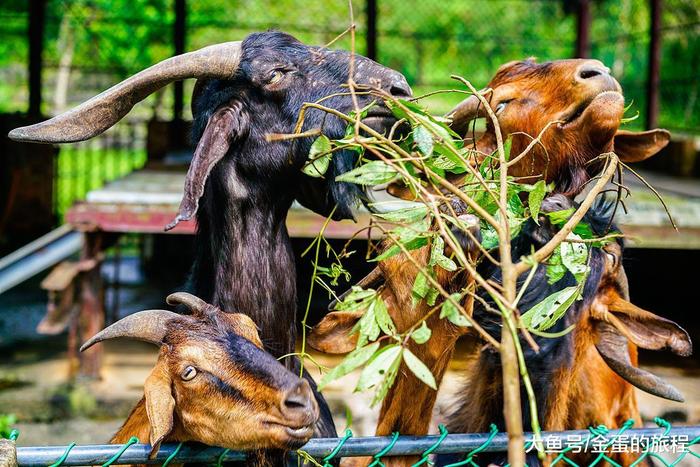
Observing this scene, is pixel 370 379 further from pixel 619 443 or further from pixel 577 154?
pixel 577 154

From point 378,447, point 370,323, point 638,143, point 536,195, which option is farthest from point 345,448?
point 638,143

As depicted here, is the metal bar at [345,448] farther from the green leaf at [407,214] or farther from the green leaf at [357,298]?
the green leaf at [407,214]

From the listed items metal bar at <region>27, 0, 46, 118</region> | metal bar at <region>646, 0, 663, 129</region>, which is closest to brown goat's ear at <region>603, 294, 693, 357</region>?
metal bar at <region>646, 0, 663, 129</region>

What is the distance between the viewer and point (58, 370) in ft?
25.9

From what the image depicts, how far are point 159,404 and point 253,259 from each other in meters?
0.78

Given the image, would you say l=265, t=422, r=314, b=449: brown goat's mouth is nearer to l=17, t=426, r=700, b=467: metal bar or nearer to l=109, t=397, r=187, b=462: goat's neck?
l=17, t=426, r=700, b=467: metal bar

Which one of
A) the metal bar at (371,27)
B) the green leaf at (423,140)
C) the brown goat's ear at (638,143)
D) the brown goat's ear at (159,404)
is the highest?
the metal bar at (371,27)

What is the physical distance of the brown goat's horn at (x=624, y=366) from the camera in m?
3.04

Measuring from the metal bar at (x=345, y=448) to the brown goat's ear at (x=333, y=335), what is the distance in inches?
24.1

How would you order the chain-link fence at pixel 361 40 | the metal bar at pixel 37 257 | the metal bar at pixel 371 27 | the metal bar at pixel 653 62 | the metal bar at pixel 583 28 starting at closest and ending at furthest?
the metal bar at pixel 37 257 → the metal bar at pixel 653 62 → the metal bar at pixel 371 27 → the metal bar at pixel 583 28 → the chain-link fence at pixel 361 40

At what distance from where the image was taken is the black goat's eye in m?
3.01

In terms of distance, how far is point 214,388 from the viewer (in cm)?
246

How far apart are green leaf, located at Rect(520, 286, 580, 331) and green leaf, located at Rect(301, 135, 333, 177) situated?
0.69m

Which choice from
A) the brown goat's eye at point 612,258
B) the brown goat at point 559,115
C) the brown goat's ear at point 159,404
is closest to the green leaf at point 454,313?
the brown goat's ear at point 159,404
